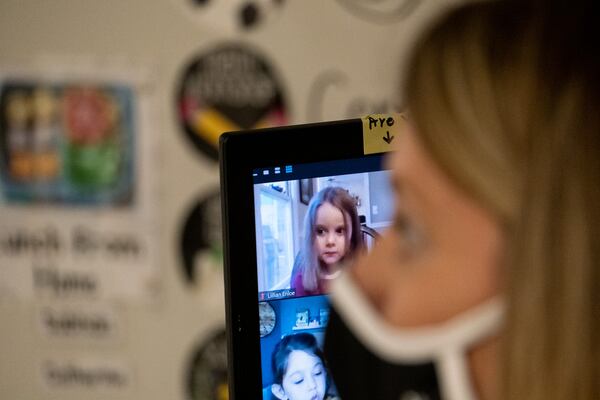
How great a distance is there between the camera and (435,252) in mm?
330

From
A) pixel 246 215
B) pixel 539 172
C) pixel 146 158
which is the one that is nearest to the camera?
pixel 539 172

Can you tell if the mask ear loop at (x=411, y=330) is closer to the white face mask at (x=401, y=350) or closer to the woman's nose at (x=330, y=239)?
the white face mask at (x=401, y=350)

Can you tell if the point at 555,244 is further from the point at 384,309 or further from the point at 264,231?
the point at 264,231

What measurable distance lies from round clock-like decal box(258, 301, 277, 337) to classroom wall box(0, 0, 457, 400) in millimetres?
591

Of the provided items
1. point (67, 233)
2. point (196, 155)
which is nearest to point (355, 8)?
point (196, 155)

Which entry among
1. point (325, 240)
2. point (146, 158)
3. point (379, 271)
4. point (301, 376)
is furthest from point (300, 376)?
point (146, 158)

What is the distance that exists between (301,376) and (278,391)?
0.07 feet

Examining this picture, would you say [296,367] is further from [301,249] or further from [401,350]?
[401,350]

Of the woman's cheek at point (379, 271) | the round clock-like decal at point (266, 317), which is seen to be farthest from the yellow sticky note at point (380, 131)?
the woman's cheek at point (379, 271)

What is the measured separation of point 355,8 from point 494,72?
33.4 inches

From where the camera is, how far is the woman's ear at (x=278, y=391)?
0.60m

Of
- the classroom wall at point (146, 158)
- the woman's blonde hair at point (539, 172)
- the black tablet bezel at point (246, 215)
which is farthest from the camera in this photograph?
the classroom wall at point (146, 158)

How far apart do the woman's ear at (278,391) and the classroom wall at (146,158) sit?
617 mm

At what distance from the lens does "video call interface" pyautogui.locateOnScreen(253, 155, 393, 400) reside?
23.9 inches
